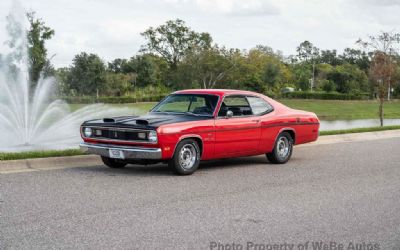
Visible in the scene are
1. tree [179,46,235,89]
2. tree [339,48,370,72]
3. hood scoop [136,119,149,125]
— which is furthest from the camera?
tree [339,48,370,72]

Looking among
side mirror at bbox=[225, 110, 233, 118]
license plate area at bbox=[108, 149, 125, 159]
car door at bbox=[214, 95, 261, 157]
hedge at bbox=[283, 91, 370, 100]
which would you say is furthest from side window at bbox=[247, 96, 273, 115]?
hedge at bbox=[283, 91, 370, 100]

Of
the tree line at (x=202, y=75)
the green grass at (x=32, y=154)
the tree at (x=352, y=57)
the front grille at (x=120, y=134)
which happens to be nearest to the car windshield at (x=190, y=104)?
the front grille at (x=120, y=134)

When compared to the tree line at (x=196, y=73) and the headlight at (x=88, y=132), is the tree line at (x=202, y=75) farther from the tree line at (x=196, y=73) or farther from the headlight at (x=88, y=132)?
the headlight at (x=88, y=132)

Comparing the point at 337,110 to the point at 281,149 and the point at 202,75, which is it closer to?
the point at 202,75

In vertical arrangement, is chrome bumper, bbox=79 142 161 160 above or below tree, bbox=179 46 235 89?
below

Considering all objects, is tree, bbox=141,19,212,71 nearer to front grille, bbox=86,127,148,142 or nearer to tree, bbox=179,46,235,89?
tree, bbox=179,46,235,89

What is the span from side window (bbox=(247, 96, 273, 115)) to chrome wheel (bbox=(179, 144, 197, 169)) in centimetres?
202

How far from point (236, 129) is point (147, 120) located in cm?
188

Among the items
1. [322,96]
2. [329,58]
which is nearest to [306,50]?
[329,58]

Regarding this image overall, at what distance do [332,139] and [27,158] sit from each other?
392 inches

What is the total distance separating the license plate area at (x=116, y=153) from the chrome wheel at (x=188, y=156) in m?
1.00

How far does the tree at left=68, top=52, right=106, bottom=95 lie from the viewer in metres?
62.8

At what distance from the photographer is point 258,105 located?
515 inches

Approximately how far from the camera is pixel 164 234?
22.4 feet
